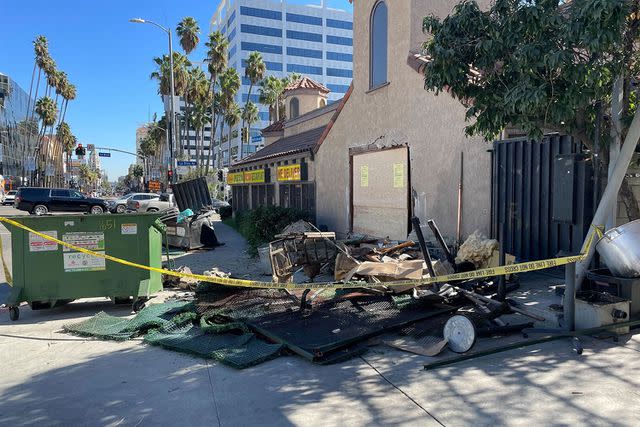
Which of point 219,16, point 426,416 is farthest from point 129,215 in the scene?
point 219,16

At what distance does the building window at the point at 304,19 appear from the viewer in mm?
87438

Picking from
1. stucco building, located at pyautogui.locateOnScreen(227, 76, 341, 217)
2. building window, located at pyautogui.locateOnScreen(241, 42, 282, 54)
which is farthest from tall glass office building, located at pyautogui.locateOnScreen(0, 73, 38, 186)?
stucco building, located at pyautogui.locateOnScreen(227, 76, 341, 217)

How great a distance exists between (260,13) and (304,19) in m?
8.99

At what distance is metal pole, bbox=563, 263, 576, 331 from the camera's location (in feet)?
15.5

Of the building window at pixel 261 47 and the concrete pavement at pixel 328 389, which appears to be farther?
the building window at pixel 261 47

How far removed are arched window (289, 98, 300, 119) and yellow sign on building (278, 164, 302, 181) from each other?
6.70 metres

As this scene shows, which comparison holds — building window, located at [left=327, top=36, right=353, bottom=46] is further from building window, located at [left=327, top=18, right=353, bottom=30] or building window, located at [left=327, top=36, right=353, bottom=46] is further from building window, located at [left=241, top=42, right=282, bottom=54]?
building window, located at [left=241, top=42, right=282, bottom=54]

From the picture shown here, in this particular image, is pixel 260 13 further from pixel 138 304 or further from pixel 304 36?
pixel 138 304

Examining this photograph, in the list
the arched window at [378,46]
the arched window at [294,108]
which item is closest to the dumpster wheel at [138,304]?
the arched window at [378,46]

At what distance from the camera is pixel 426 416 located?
339 cm

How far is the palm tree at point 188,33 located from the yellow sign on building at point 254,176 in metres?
26.4

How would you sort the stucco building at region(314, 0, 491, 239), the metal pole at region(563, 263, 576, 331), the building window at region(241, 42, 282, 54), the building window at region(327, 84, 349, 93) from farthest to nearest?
1. the building window at region(327, 84, 349, 93)
2. the building window at region(241, 42, 282, 54)
3. the stucco building at region(314, 0, 491, 239)
4. the metal pole at region(563, 263, 576, 331)

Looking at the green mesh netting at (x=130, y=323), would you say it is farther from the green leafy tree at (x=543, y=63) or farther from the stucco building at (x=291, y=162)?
the stucco building at (x=291, y=162)

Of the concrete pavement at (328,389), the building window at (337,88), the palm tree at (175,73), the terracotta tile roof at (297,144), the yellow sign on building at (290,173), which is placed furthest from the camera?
the building window at (337,88)
